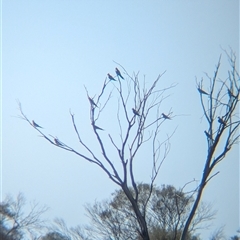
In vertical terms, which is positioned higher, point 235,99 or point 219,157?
point 235,99

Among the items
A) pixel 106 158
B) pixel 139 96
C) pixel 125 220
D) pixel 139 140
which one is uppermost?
pixel 125 220

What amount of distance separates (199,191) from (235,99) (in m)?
1.32

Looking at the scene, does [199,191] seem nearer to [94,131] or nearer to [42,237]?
[94,131]

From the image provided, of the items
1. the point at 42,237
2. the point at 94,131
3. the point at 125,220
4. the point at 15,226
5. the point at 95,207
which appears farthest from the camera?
the point at 15,226

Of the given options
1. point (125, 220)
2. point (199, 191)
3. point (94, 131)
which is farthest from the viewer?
point (125, 220)

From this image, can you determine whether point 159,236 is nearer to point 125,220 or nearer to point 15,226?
point 125,220

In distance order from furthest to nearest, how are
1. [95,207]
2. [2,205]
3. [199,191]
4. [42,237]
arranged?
[2,205], [42,237], [95,207], [199,191]

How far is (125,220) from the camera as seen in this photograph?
17344mm

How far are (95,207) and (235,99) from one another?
1563 centimetres

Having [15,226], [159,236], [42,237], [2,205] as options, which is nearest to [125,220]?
[159,236]

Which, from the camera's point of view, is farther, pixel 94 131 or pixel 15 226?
pixel 15 226

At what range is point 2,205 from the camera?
1195 inches

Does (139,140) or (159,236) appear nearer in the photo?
(139,140)

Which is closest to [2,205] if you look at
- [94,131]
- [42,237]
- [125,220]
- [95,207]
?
[42,237]
